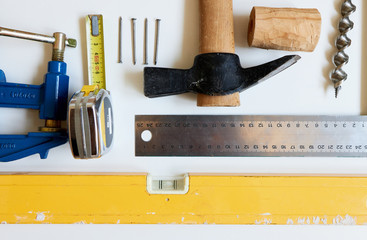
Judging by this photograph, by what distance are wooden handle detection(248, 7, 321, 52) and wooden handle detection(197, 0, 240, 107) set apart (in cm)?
9

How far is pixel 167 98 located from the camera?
100cm

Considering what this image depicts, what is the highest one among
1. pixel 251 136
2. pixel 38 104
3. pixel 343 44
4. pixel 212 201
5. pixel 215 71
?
pixel 343 44

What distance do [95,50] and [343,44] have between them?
95 cm

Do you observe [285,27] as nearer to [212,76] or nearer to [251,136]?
[212,76]

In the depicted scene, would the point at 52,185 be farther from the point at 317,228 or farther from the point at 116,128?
the point at 317,228

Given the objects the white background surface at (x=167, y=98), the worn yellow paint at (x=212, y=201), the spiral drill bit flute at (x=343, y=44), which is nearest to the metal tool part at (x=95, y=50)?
the white background surface at (x=167, y=98)

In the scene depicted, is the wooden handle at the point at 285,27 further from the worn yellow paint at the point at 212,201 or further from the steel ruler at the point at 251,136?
the worn yellow paint at the point at 212,201

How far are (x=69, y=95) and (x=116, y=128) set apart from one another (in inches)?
8.7

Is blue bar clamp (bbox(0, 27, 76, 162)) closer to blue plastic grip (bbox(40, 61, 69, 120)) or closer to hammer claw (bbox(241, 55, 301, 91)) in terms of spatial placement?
blue plastic grip (bbox(40, 61, 69, 120))

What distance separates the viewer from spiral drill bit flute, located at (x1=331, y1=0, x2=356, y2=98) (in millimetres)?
979

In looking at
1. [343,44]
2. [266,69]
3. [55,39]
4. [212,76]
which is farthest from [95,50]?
[343,44]

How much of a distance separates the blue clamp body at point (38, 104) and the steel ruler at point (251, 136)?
289mm

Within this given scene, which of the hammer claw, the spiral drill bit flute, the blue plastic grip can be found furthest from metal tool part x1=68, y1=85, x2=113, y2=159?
the spiral drill bit flute

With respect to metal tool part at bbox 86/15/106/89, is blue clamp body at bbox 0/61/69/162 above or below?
below
